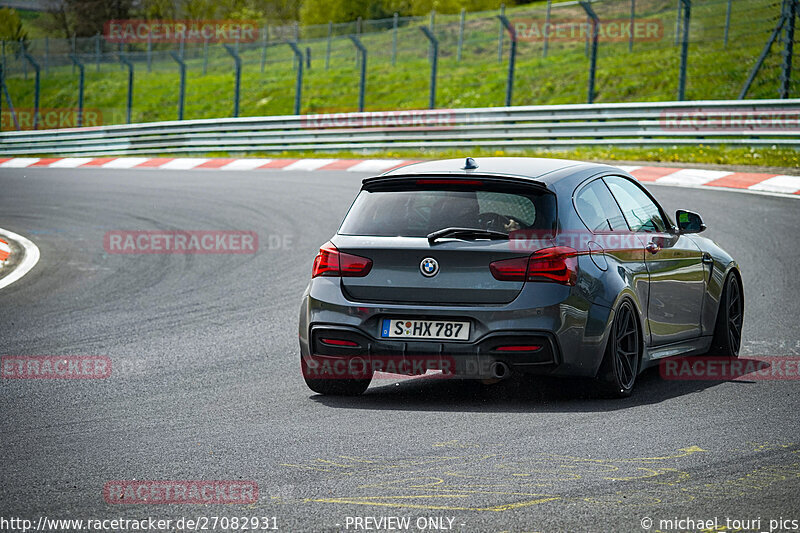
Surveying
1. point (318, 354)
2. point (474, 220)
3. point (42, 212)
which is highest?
point (474, 220)

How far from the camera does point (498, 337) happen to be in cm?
673

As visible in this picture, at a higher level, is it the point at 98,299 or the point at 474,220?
the point at 474,220

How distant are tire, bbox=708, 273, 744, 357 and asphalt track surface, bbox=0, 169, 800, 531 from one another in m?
0.22

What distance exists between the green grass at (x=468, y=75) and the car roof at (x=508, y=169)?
1408 cm

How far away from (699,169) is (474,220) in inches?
549

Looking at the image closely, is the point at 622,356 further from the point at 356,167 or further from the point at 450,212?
the point at 356,167

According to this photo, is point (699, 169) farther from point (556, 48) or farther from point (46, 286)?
point (556, 48)

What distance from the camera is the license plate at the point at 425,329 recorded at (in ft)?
22.3

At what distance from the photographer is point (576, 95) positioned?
1510 inches

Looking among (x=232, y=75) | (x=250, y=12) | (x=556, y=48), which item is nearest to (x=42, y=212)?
(x=556, y=48)
